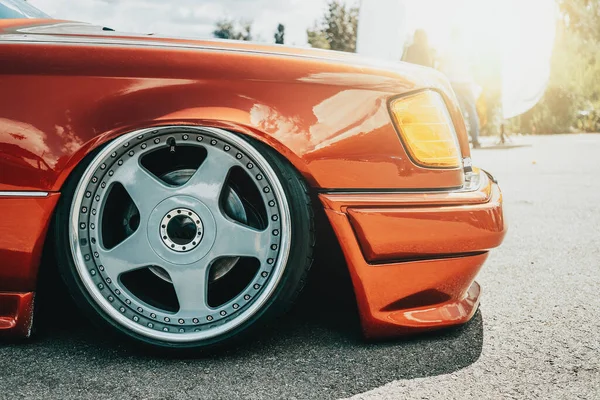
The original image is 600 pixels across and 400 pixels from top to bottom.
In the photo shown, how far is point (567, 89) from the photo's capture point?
1526 cm

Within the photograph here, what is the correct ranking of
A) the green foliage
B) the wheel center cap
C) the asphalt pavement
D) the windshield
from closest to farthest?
the asphalt pavement < the wheel center cap < the windshield < the green foliage

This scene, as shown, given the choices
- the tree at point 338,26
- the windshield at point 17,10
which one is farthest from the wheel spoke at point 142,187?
the tree at point 338,26

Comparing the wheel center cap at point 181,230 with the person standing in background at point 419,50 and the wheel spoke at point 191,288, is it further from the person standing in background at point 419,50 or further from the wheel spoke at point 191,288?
the person standing in background at point 419,50

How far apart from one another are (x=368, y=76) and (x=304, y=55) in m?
0.21

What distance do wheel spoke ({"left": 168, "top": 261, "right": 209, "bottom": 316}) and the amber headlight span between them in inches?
29.5

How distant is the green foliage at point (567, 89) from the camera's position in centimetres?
1486

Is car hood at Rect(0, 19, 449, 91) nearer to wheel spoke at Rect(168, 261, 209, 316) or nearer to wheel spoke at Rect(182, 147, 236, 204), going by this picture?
wheel spoke at Rect(182, 147, 236, 204)

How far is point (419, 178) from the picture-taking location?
2119 millimetres

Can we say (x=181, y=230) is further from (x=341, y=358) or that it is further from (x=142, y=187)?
(x=341, y=358)

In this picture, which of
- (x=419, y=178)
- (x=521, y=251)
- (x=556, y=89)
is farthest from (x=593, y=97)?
(x=419, y=178)

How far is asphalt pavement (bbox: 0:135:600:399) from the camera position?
1893mm

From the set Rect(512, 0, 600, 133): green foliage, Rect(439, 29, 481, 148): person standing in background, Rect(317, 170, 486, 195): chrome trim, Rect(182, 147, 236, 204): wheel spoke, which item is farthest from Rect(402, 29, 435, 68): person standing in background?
Rect(512, 0, 600, 133): green foliage

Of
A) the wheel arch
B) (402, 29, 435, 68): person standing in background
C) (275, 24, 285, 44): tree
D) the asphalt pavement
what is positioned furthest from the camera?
(402, 29, 435, 68): person standing in background

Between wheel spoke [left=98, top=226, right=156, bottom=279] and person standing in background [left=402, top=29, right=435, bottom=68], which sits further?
person standing in background [left=402, top=29, right=435, bottom=68]
